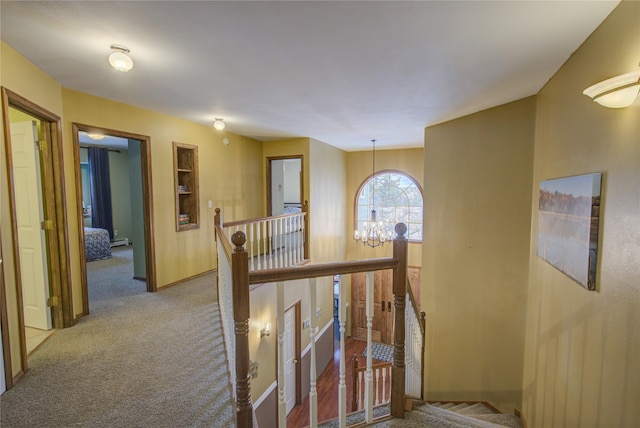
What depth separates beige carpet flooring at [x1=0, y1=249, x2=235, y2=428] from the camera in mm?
1861

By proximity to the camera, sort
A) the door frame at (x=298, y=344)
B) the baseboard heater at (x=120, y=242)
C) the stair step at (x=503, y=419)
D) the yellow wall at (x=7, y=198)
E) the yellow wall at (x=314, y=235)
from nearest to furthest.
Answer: the yellow wall at (x=7, y=198) < the stair step at (x=503, y=419) < the yellow wall at (x=314, y=235) < the door frame at (x=298, y=344) < the baseboard heater at (x=120, y=242)

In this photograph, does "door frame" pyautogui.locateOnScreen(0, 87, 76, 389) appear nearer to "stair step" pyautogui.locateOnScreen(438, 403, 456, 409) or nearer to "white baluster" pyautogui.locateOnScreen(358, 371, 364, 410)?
"white baluster" pyautogui.locateOnScreen(358, 371, 364, 410)

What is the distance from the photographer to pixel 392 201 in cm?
756

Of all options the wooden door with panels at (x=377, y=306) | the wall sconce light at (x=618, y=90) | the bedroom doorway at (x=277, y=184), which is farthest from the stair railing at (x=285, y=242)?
the wall sconce light at (x=618, y=90)

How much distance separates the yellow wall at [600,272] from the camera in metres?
1.55

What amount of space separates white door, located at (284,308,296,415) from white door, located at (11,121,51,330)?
10.6ft

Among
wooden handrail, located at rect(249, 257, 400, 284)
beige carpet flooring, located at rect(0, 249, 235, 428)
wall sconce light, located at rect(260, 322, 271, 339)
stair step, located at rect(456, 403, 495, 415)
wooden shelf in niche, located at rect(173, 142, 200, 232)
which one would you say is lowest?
stair step, located at rect(456, 403, 495, 415)

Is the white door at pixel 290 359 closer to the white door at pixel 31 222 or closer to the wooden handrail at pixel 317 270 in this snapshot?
the white door at pixel 31 222

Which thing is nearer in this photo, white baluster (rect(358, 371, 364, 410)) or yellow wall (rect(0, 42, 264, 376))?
yellow wall (rect(0, 42, 264, 376))

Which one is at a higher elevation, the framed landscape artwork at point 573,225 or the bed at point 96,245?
the framed landscape artwork at point 573,225

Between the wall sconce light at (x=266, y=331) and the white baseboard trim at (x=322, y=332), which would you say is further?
the white baseboard trim at (x=322, y=332)

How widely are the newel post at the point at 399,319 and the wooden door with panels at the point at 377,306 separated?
5.71 meters

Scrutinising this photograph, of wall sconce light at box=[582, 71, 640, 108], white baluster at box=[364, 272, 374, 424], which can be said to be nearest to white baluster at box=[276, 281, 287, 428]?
white baluster at box=[364, 272, 374, 424]

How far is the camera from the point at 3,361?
6.57 ft
